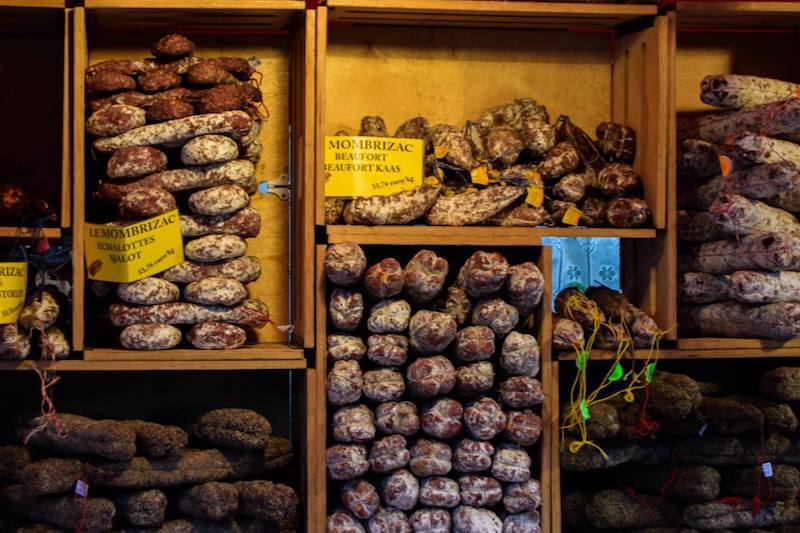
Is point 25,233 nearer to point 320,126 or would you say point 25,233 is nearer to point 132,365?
point 132,365

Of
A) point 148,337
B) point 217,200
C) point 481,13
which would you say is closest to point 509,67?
point 481,13

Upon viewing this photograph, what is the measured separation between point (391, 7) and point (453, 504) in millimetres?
1442

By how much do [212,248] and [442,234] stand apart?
66 cm

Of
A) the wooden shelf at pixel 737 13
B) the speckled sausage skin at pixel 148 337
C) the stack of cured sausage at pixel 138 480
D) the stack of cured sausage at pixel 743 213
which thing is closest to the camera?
the stack of cured sausage at pixel 138 480

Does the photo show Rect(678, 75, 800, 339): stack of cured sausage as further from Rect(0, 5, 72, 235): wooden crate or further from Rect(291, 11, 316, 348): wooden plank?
Rect(0, 5, 72, 235): wooden crate

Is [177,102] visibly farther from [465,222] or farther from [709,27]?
[709,27]

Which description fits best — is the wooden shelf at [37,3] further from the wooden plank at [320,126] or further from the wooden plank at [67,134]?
the wooden plank at [320,126]

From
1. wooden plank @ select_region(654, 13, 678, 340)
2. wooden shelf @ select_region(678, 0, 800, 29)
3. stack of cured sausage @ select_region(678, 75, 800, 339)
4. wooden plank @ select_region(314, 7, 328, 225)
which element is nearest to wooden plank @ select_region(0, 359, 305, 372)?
wooden plank @ select_region(314, 7, 328, 225)

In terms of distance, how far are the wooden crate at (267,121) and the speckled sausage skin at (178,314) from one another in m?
0.08

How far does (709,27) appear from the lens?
3.48m

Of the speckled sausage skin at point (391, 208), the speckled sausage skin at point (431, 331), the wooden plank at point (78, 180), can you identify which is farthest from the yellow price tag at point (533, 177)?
the wooden plank at point (78, 180)

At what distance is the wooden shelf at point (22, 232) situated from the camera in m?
2.81

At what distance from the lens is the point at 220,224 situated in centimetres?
294

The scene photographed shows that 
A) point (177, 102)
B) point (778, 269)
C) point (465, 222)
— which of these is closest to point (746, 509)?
point (778, 269)
